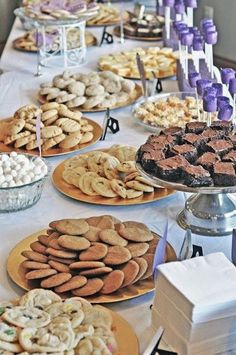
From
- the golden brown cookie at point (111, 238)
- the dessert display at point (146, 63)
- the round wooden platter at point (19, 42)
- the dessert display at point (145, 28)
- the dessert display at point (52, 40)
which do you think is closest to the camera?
the golden brown cookie at point (111, 238)

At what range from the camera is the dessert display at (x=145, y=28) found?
3.16 metres

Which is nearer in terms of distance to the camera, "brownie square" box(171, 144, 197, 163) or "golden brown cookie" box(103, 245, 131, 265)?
"golden brown cookie" box(103, 245, 131, 265)

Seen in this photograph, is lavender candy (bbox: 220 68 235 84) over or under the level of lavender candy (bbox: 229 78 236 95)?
over

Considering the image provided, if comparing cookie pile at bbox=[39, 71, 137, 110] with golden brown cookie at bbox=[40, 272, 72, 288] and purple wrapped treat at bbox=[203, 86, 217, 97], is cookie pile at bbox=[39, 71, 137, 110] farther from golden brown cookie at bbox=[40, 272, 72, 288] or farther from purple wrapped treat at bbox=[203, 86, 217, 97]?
golden brown cookie at bbox=[40, 272, 72, 288]

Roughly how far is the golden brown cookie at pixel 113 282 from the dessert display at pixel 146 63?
1.33 m

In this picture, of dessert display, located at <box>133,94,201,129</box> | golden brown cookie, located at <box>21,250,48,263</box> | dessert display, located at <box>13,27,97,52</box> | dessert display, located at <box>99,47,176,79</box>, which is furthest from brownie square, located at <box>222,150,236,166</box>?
dessert display, located at <box>13,27,97,52</box>

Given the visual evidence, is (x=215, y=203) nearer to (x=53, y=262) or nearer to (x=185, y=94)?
(x=53, y=262)

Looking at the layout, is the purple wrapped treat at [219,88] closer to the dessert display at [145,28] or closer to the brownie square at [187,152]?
the brownie square at [187,152]

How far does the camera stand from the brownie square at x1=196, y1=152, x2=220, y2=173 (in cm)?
142

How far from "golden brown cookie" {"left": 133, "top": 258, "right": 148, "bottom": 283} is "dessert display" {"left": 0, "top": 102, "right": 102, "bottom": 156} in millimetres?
670

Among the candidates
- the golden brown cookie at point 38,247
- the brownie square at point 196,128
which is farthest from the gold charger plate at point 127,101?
the golden brown cookie at point 38,247

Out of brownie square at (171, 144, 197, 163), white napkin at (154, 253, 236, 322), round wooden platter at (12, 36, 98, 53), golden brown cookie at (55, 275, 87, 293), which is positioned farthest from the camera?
round wooden platter at (12, 36, 98, 53)

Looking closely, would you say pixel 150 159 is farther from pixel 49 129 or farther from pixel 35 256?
pixel 49 129

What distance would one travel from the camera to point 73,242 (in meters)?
1.34
